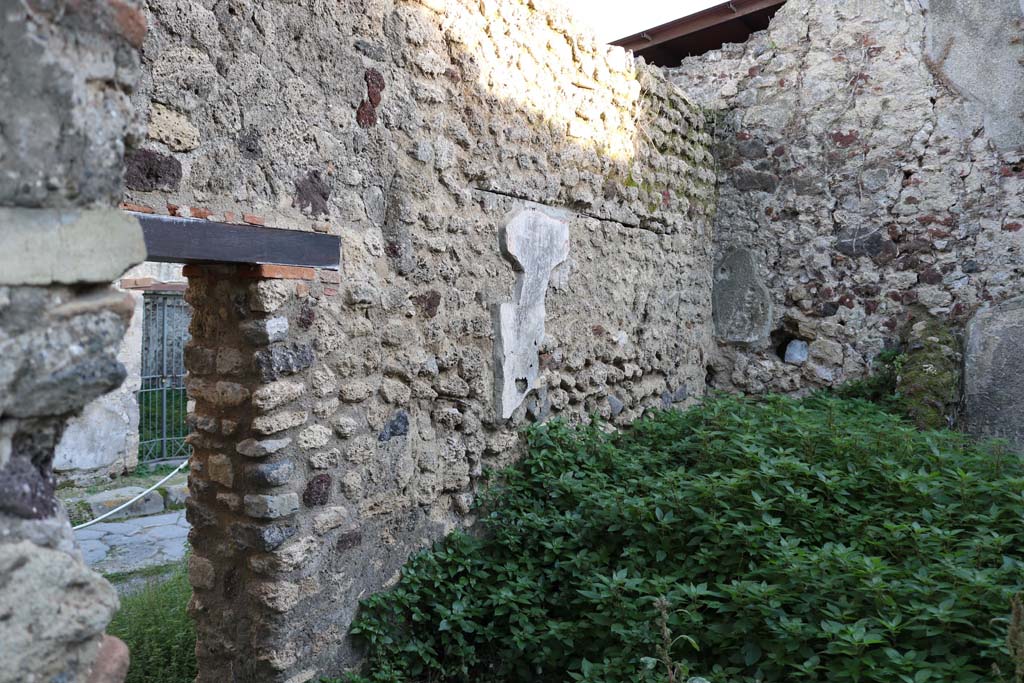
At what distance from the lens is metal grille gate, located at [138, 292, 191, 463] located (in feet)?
27.1

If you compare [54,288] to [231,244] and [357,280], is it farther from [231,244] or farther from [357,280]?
[357,280]

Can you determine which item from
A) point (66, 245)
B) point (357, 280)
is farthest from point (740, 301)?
point (66, 245)

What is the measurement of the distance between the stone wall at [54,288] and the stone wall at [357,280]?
1.05 metres

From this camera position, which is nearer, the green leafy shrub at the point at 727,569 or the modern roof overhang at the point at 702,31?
the green leafy shrub at the point at 727,569

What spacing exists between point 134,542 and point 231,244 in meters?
4.23

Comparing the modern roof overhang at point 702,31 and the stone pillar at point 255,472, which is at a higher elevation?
the modern roof overhang at point 702,31

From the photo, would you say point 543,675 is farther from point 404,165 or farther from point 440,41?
point 440,41

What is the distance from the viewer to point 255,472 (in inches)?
97.0

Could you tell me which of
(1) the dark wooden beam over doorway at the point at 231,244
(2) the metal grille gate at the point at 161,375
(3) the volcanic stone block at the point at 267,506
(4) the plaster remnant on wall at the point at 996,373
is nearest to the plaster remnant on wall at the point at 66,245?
(1) the dark wooden beam over doorway at the point at 231,244

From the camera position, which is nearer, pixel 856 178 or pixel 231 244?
pixel 231 244

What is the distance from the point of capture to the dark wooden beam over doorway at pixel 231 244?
6.73 ft

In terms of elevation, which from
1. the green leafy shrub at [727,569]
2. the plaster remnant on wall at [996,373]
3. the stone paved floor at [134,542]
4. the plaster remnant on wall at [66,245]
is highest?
the plaster remnant on wall at [66,245]

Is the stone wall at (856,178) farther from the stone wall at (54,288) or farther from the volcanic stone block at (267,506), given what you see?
the stone wall at (54,288)

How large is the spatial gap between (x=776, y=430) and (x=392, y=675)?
2.25m
